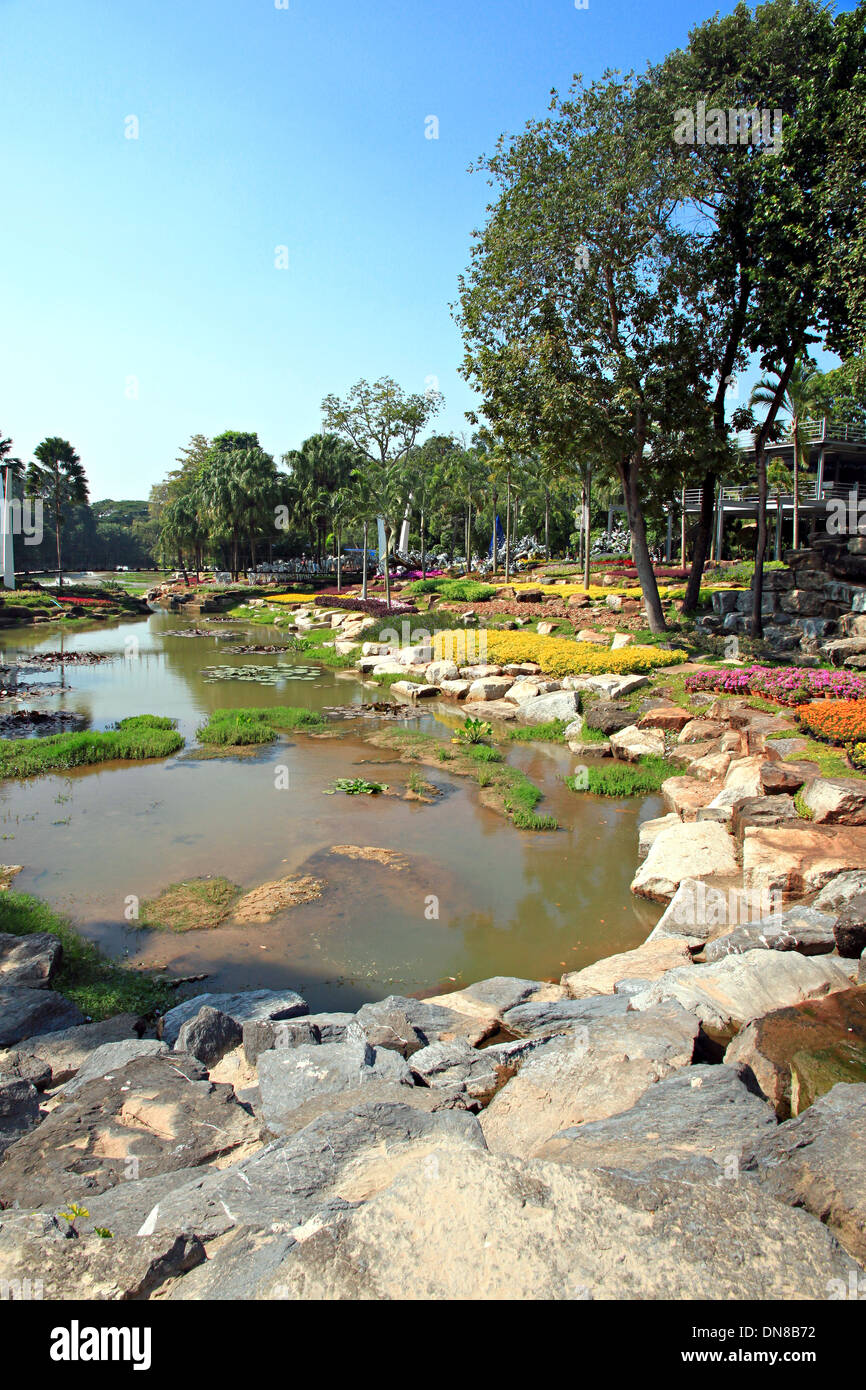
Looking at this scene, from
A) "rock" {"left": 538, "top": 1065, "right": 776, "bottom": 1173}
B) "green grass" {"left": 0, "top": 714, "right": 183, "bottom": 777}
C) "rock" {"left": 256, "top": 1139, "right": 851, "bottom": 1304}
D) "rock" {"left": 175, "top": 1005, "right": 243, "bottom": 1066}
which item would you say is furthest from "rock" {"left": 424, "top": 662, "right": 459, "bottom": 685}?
"rock" {"left": 256, "top": 1139, "right": 851, "bottom": 1304}

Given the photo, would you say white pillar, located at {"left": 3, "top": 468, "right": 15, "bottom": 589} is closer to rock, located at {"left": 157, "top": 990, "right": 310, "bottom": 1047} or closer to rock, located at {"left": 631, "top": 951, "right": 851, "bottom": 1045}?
rock, located at {"left": 157, "top": 990, "right": 310, "bottom": 1047}

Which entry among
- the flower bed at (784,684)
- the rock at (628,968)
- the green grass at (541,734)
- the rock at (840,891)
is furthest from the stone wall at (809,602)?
the rock at (628,968)

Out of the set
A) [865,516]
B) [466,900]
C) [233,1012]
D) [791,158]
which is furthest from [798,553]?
[233,1012]

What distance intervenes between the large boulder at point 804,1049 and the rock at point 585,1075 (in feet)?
1.31

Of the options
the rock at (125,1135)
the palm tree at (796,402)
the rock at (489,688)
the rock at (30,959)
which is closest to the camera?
the rock at (125,1135)

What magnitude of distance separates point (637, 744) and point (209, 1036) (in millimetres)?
10922

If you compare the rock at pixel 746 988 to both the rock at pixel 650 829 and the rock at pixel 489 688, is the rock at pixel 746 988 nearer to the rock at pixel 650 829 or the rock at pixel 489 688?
the rock at pixel 650 829

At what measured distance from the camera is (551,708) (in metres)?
18.0

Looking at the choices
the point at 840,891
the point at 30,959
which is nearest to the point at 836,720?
the point at 840,891

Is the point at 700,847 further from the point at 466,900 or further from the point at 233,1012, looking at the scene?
the point at 233,1012

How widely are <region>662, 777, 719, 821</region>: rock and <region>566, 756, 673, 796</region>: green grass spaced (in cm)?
57

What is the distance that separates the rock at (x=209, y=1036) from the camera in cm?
541

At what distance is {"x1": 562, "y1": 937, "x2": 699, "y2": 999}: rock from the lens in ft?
21.7
